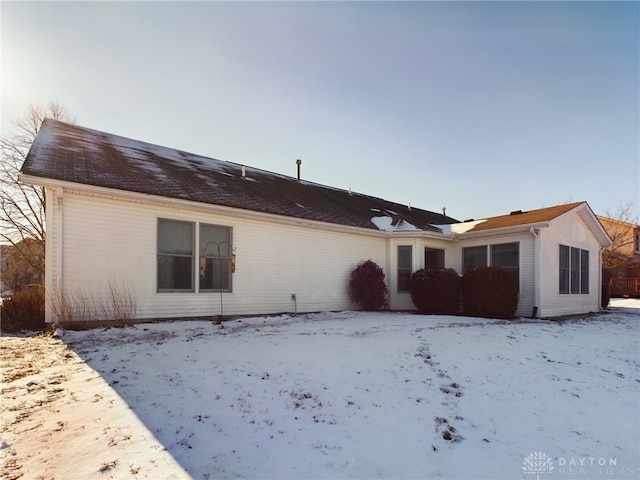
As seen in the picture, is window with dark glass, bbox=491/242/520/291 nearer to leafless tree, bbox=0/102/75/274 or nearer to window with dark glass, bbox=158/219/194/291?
window with dark glass, bbox=158/219/194/291

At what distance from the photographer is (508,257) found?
12516 mm

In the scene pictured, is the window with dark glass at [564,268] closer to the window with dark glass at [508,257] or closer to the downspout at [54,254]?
the window with dark glass at [508,257]

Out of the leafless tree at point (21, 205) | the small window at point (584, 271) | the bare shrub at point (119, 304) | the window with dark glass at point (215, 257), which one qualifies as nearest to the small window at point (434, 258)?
the small window at point (584, 271)

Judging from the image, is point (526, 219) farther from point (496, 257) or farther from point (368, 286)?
point (368, 286)

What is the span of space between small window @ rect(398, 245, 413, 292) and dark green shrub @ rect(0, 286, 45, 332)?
34.1 feet

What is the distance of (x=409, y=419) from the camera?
3908 millimetres

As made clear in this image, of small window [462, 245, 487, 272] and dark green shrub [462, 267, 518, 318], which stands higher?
small window [462, 245, 487, 272]

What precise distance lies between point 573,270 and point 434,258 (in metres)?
5.08

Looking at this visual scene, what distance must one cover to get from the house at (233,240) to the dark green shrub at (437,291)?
1035 millimetres

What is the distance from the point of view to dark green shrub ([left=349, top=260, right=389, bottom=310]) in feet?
40.3

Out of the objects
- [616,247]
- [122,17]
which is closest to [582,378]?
[122,17]

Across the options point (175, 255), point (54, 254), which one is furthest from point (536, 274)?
point (54, 254)

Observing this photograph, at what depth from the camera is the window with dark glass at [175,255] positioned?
8.84m

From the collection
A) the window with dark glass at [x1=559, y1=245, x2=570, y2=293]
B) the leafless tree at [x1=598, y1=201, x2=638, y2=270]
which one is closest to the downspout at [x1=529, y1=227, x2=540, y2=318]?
the window with dark glass at [x1=559, y1=245, x2=570, y2=293]
